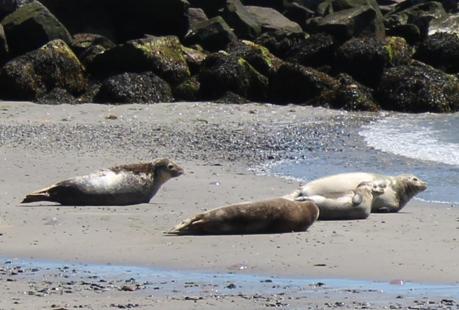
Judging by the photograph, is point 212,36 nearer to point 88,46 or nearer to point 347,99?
point 88,46

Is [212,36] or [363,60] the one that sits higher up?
[212,36]

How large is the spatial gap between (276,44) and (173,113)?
21.0ft

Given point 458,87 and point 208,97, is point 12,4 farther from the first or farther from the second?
point 458,87

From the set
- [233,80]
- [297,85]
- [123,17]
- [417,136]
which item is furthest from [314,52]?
[417,136]

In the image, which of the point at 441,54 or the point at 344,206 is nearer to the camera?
the point at 344,206

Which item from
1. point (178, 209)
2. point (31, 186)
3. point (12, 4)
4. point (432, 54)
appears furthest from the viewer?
point (12, 4)

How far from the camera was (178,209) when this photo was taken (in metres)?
8.13

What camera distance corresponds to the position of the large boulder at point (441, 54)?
21406 millimetres

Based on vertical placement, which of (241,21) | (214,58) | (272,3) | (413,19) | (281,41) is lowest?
(214,58)

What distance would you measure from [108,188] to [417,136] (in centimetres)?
663

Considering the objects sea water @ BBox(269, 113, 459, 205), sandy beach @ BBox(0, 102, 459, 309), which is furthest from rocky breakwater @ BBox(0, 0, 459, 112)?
sandy beach @ BBox(0, 102, 459, 309)

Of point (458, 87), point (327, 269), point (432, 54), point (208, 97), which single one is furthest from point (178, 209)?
point (432, 54)

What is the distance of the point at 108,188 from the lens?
819cm

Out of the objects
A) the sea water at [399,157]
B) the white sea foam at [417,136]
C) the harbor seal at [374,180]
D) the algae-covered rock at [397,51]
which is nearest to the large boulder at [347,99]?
the white sea foam at [417,136]
